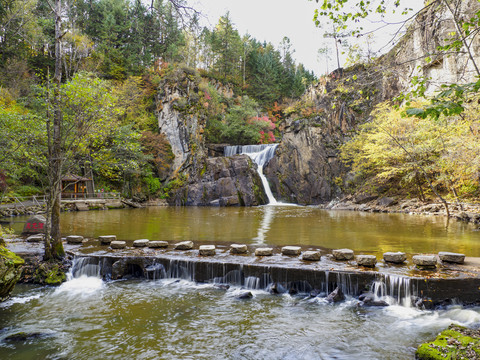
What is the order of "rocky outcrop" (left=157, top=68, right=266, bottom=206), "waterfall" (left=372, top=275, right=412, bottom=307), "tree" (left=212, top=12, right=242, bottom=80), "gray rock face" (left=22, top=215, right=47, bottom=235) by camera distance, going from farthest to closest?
"tree" (left=212, top=12, right=242, bottom=80)
"rocky outcrop" (left=157, top=68, right=266, bottom=206)
"gray rock face" (left=22, top=215, right=47, bottom=235)
"waterfall" (left=372, top=275, right=412, bottom=307)

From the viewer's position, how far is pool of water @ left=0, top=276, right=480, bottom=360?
4.36 meters

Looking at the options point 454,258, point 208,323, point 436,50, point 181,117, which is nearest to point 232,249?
point 208,323

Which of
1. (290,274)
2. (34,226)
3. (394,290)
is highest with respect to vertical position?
(34,226)

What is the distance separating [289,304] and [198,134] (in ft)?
97.0

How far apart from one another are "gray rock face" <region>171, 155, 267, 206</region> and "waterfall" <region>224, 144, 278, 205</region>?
28.1 inches

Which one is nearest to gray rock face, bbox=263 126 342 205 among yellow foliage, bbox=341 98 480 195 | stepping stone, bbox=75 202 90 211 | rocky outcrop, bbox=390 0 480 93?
yellow foliage, bbox=341 98 480 195

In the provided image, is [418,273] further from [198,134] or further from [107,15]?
[107,15]

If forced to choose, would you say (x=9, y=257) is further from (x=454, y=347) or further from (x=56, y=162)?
(x=454, y=347)

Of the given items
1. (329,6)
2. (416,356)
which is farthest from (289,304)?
(329,6)

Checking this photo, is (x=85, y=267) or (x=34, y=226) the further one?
(x=34, y=226)

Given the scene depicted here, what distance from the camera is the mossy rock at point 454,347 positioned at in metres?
3.49

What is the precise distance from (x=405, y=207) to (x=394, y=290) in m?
17.1

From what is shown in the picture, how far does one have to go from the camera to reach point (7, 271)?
17.6 ft

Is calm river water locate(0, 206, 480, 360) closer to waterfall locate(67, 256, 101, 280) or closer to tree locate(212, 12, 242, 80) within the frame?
waterfall locate(67, 256, 101, 280)
